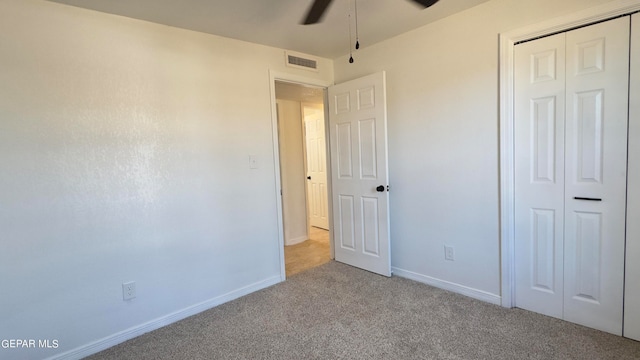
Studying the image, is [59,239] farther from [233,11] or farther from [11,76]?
[233,11]

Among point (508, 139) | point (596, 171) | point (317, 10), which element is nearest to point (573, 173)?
point (596, 171)

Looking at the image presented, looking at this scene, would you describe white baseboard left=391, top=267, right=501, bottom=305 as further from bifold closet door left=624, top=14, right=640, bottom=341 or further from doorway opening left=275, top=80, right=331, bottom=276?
doorway opening left=275, top=80, right=331, bottom=276

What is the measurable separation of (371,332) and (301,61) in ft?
8.48

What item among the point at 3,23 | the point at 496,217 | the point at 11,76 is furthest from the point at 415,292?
the point at 3,23

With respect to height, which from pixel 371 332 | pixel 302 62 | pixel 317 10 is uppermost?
pixel 302 62

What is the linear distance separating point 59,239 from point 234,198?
4.00ft

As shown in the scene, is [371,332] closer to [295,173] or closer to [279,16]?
[279,16]

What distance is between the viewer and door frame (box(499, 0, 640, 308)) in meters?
2.10

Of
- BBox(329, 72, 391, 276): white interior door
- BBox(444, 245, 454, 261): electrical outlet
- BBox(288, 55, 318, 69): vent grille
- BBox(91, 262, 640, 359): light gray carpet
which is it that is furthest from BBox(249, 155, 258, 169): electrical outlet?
BBox(444, 245, 454, 261): electrical outlet

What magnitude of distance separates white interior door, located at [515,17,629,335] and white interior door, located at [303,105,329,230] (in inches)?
129

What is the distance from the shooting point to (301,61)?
3205mm

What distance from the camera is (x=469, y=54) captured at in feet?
8.00

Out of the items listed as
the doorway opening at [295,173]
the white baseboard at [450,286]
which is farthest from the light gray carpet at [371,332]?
the doorway opening at [295,173]

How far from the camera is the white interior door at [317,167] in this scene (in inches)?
207
